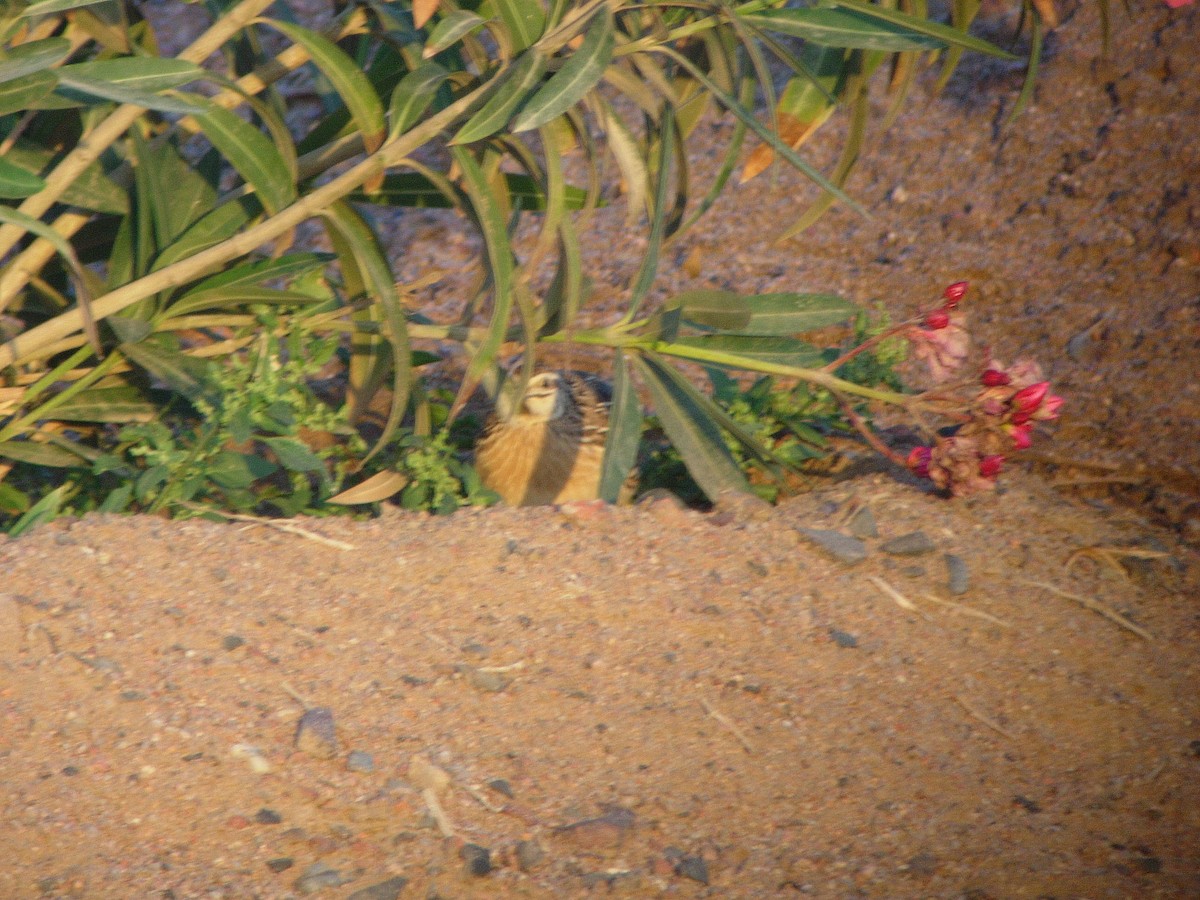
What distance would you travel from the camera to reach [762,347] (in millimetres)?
3113

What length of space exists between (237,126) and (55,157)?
20.5 inches

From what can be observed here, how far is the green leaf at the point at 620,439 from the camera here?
9.37 feet

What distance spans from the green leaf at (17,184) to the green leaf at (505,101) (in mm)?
775

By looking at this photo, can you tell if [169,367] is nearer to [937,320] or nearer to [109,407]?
[109,407]

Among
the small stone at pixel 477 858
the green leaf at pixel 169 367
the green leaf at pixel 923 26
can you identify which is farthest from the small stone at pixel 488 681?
the green leaf at pixel 923 26

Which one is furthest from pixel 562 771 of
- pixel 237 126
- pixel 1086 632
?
pixel 237 126

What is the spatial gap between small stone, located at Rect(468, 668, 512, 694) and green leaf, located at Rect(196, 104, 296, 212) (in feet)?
3.62

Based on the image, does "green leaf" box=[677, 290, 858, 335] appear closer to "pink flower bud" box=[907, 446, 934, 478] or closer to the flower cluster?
the flower cluster

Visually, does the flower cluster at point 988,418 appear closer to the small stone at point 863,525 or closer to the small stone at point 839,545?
the small stone at point 863,525

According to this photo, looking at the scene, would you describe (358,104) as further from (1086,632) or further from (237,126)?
(1086,632)

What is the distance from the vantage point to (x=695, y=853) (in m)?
2.06

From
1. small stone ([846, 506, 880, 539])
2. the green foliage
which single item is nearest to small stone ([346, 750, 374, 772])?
the green foliage

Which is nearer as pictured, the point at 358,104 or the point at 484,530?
the point at 358,104

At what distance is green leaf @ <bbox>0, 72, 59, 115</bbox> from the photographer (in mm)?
2334
